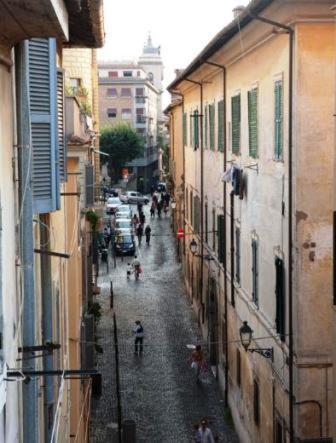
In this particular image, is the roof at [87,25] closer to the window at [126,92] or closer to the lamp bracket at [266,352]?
the lamp bracket at [266,352]

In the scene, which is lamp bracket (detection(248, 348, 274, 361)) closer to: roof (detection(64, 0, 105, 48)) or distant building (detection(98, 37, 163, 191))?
roof (detection(64, 0, 105, 48))

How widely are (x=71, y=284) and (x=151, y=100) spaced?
88001 mm

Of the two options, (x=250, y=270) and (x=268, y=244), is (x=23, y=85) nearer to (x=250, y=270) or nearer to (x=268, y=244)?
(x=268, y=244)

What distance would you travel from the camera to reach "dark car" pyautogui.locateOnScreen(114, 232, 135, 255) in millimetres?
44781

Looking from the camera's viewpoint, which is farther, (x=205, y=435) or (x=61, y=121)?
(x=205, y=435)

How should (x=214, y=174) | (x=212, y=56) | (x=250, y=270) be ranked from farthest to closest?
1. (x=214, y=174)
2. (x=212, y=56)
3. (x=250, y=270)

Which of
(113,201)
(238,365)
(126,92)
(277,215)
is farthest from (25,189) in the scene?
(126,92)

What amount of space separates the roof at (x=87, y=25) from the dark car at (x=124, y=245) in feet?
105

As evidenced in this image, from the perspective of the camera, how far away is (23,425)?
23.3 feet

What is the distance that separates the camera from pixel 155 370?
23.7 m

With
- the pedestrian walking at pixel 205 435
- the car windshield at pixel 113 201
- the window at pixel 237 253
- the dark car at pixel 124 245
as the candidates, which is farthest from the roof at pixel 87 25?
the car windshield at pixel 113 201

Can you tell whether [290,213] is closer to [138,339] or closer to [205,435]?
[205,435]

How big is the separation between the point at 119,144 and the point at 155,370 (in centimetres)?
6136

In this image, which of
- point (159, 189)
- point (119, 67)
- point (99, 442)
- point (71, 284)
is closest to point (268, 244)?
point (71, 284)
